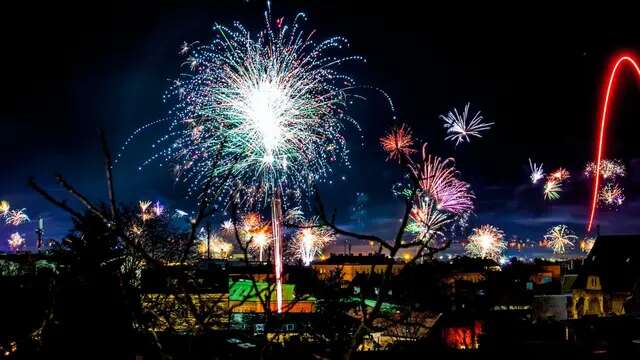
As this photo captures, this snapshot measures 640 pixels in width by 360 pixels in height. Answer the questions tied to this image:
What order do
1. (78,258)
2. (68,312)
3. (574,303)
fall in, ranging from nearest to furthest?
(68,312) < (78,258) < (574,303)

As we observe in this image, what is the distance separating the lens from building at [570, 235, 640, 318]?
39.5 m

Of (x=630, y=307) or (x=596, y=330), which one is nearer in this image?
(x=596, y=330)

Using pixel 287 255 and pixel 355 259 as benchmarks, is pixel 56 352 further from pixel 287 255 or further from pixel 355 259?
pixel 355 259

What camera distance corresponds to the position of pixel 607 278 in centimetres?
4066

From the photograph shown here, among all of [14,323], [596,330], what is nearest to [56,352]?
[14,323]

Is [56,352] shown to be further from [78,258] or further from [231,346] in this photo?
[231,346]

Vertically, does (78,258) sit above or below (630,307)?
above

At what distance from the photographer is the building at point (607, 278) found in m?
39.5

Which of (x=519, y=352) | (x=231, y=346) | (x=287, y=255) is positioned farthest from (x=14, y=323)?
(x=287, y=255)

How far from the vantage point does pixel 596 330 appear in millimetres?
21844

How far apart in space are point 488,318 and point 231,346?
17.9 m

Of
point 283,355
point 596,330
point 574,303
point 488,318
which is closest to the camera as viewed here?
point 283,355

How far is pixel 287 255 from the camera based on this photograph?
8138 cm

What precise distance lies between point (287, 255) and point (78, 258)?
221ft
